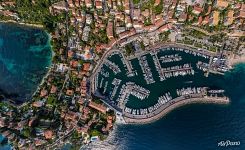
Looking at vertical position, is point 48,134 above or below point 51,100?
below

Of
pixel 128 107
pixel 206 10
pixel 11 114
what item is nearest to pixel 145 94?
pixel 128 107

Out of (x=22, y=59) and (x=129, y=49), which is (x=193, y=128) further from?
(x=22, y=59)

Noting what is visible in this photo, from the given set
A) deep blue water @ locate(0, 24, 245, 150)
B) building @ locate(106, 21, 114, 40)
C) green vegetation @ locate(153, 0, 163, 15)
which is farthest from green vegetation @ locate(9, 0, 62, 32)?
deep blue water @ locate(0, 24, 245, 150)

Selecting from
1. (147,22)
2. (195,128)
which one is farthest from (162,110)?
(147,22)

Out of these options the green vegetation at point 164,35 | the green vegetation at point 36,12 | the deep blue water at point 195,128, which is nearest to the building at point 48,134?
the deep blue water at point 195,128

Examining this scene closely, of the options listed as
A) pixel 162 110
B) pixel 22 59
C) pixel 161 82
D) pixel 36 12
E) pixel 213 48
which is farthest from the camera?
pixel 22 59

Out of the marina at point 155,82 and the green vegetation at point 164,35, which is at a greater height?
the green vegetation at point 164,35

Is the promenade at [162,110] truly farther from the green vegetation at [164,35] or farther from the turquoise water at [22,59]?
the turquoise water at [22,59]

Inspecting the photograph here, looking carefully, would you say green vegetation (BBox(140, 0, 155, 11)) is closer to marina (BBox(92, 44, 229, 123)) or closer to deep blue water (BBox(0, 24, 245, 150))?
marina (BBox(92, 44, 229, 123))
